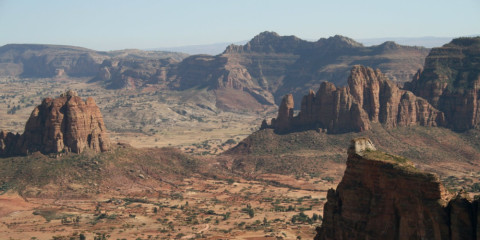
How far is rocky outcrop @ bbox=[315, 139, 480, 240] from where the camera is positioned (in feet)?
152

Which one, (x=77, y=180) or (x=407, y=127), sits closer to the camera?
(x=77, y=180)

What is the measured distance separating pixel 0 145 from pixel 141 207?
41.2m

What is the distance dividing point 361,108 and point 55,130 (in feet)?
280

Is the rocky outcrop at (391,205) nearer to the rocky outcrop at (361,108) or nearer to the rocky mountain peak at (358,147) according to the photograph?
the rocky mountain peak at (358,147)

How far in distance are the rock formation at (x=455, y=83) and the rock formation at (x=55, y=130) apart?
10686 cm

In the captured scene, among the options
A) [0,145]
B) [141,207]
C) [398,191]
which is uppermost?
[398,191]

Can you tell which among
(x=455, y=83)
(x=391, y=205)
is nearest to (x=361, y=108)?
(x=455, y=83)

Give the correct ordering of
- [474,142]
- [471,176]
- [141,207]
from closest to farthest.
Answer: [141,207]
[471,176]
[474,142]

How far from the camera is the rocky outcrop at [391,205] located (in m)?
46.4

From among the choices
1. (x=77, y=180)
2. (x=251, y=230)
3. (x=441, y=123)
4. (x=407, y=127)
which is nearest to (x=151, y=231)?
(x=251, y=230)

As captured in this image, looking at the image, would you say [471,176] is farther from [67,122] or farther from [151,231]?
[67,122]

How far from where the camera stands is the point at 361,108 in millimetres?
160875

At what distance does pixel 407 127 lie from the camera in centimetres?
16712

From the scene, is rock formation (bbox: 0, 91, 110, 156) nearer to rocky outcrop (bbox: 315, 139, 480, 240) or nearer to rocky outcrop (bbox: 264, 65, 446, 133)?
rocky outcrop (bbox: 264, 65, 446, 133)
